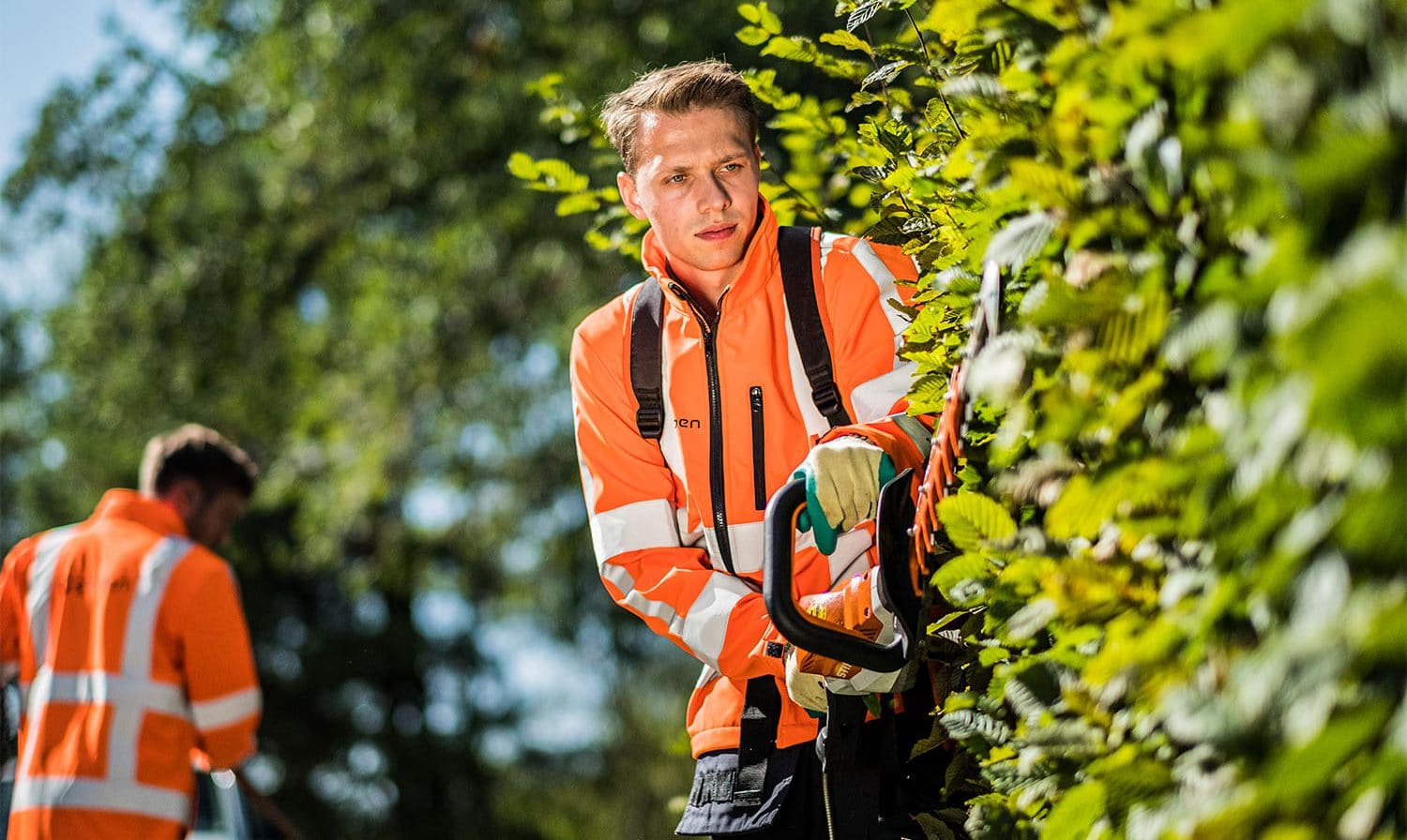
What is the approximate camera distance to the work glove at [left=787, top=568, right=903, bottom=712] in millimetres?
2207

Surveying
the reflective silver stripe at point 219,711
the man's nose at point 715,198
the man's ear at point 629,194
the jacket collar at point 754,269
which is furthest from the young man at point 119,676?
the man's nose at point 715,198

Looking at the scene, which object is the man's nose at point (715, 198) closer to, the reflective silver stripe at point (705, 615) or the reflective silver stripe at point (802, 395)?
the reflective silver stripe at point (802, 395)

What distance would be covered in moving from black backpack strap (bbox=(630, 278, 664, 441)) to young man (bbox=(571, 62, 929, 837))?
11 mm

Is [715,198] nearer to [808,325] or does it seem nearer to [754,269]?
[754,269]

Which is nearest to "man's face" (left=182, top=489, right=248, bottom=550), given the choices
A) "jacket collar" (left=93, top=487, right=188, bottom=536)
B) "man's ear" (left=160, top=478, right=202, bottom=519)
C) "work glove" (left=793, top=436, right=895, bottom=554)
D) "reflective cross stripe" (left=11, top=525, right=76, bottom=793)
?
"man's ear" (left=160, top=478, right=202, bottom=519)

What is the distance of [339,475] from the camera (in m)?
11.8

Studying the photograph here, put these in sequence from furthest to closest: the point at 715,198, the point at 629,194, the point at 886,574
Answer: the point at 629,194 < the point at 715,198 < the point at 886,574

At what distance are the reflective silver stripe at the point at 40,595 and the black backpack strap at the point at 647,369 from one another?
2612mm

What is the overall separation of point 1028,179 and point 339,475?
429 inches

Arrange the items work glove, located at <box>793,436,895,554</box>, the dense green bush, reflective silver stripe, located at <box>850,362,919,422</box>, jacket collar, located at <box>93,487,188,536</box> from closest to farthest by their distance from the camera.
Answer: the dense green bush → work glove, located at <box>793,436,895,554</box> → reflective silver stripe, located at <box>850,362,919,422</box> → jacket collar, located at <box>93,487,188,536</box>

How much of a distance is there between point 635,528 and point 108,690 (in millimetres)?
2466

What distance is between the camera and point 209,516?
548cm

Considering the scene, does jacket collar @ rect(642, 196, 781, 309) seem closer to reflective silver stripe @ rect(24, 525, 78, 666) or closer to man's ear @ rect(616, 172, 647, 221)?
man's ear @ rect(616, 172, 647, 221)

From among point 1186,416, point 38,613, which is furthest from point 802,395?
point 38,613
